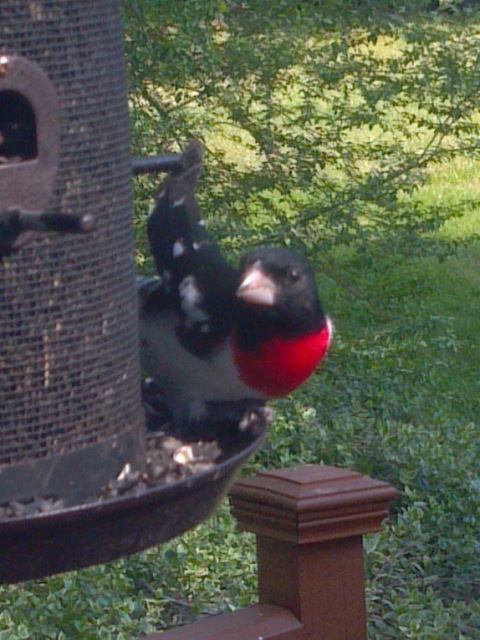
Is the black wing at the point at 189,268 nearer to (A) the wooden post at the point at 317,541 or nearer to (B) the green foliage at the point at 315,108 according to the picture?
(A) the wooden post at the point at 317,541

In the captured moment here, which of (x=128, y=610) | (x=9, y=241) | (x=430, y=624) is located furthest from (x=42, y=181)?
(x=430, y=624)

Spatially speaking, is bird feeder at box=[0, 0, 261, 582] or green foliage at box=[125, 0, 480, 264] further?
green foliage at box=[125, 0, 480, 264]

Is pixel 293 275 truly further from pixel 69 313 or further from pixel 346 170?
pixel 346 170

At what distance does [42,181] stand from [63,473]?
0.45 m

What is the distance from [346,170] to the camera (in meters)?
5.42

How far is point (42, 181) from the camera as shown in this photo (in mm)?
1882

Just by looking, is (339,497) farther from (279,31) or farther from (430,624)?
(279,31)

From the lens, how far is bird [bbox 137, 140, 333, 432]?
8.08 ft

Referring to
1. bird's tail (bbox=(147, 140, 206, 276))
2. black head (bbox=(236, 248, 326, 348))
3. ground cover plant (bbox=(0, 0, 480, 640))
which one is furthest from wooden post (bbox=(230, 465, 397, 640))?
ground cover plant (bbox=(0, 0, 480, 640))

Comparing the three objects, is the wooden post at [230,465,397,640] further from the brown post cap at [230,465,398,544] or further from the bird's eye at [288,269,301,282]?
the bird's eye at [288,269,301,282]

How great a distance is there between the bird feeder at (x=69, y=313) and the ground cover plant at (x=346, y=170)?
2044 mm

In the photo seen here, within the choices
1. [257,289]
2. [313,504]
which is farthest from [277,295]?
[313,504]

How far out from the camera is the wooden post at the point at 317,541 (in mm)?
2354

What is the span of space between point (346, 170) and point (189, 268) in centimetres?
297
